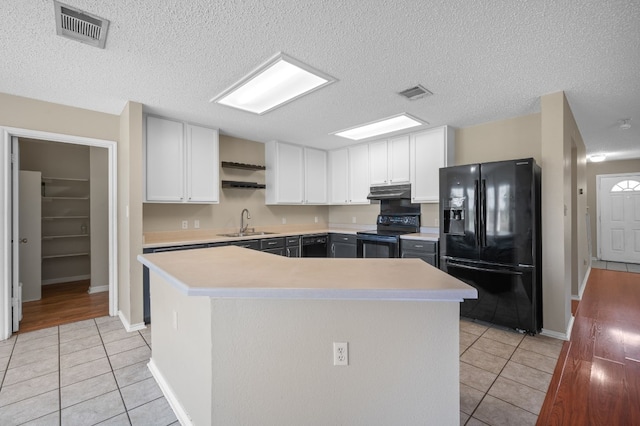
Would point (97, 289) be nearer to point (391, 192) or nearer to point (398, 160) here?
point (391, 192)

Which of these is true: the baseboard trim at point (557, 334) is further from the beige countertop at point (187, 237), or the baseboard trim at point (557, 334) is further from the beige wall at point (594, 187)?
the beige wall at point (594, 187)

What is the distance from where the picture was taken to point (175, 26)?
6.24 ft

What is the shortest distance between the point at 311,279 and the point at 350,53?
1691 mm

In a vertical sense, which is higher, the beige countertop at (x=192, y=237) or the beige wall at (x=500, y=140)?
the beige wall at (x=500, y=140)

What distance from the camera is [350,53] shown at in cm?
223

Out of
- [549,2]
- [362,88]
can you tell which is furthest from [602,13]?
[362,88]

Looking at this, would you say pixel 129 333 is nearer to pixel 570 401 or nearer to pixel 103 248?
pixel 103 248

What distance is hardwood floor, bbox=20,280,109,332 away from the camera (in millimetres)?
3419

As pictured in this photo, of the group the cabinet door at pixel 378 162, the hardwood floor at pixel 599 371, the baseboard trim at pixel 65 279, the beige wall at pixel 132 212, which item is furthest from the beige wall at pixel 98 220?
the hardwood floor at pixel 599 371

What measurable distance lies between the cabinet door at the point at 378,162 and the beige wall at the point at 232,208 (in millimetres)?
1632

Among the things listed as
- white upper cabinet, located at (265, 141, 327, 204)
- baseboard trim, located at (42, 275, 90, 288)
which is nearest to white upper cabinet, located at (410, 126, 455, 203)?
white upper cabinet, located at (265, 141, 327, 204)

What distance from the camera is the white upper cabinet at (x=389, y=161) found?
4.57m

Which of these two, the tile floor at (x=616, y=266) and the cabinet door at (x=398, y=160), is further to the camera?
the tile floor at (x=616, y=266)

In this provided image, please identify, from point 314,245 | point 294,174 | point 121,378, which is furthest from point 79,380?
point 294,174
